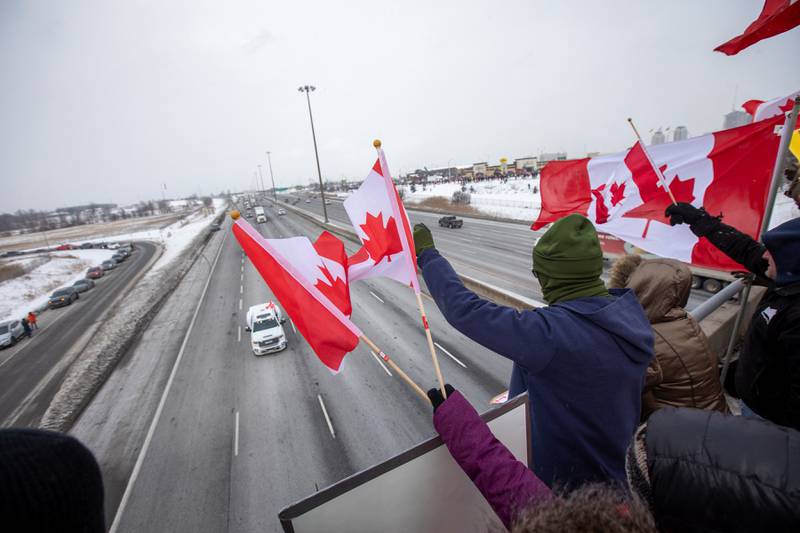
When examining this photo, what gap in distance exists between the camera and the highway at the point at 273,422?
19.9ft

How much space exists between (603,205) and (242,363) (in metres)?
11.0

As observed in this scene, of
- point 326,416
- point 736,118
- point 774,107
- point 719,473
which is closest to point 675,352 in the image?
point 719,473

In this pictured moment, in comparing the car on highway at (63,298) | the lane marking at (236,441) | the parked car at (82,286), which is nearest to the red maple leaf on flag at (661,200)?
the lane marking at (236,441)

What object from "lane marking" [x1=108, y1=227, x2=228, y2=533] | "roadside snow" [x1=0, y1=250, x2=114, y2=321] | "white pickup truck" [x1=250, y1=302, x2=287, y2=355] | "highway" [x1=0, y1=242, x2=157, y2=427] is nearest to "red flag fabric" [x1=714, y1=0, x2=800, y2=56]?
"lane marking" [x1=108, y1=227, x2=228, y2=533]

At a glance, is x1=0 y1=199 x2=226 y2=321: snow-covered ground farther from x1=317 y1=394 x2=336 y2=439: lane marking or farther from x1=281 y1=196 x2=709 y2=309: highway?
x1=317 y1=394 x2=336 y2=439: lane marking

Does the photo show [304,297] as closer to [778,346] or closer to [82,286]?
[778,346]

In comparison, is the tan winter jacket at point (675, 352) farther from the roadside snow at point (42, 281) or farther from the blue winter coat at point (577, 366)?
the roadside snow at point (42, 281)

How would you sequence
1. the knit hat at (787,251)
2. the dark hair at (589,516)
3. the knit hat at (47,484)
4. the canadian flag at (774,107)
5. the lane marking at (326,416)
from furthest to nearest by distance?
1. the lane marking at (326,416)
2. the canadian flag at (774,107)
3. the knit hat at (787,251)
4. the dark hair at (589,516)
5. the knit hat at (47,484)

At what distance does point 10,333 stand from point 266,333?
15.9m

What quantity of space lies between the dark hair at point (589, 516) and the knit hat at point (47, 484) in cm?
110

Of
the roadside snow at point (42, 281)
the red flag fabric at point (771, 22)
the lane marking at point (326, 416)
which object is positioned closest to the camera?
the red flag fabric at point (771, 22)

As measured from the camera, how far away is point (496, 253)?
22406mm

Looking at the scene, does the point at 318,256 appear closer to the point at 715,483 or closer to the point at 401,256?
the point at 401,256

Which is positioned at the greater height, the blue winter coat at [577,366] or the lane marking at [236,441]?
the blue winter coat at [577,366]
